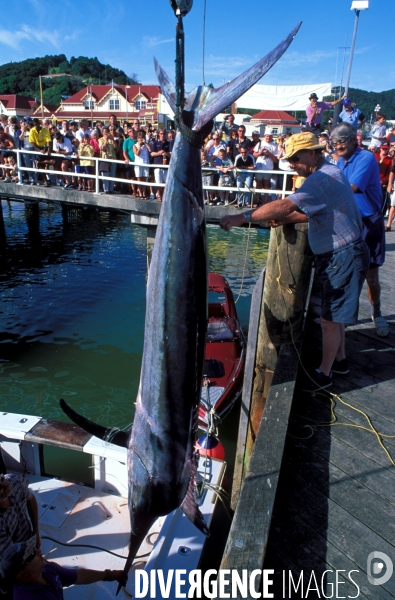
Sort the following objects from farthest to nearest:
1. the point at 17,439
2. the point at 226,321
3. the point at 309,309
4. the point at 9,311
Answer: the point at 9,311 < the point at 226,321 < the point at 309,309 < the point at 17,439

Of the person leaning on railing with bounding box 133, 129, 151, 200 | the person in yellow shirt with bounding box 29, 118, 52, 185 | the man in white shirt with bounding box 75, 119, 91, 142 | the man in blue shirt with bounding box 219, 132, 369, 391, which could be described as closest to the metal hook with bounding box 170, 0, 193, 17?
the man in blue shirt with bounding box 219, 132, 369, 391

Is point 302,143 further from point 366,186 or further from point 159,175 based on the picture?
point 159,175

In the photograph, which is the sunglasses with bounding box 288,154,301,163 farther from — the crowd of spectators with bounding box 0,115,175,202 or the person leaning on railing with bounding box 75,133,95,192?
the person leaning on railing with bounding box 75,133,95,192

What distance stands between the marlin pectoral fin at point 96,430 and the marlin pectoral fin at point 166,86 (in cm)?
143

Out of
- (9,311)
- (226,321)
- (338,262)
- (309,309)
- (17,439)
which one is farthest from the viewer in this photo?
(9,311)

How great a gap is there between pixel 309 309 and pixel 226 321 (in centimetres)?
317

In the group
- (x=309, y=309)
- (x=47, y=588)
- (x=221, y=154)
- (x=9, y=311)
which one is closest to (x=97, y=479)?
(x=47, y=588)

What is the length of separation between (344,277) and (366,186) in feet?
4.01

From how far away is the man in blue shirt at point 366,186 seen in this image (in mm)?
3859

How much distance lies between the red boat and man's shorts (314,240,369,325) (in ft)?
9.34

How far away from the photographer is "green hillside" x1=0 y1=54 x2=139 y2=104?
104m

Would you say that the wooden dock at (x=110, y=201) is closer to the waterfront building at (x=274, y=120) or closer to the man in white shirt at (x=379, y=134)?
the man in white shirt at (x=379, y=134)

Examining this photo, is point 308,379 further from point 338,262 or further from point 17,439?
point 17,439

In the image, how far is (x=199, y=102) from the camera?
1.70 metres
